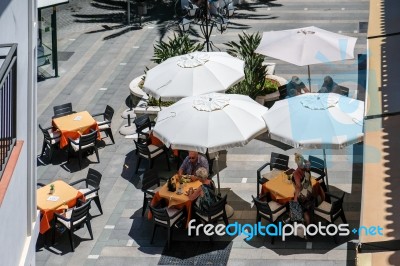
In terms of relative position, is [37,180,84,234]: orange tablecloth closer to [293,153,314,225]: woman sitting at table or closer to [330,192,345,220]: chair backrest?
[293,153,314,225]: woman sitting at table

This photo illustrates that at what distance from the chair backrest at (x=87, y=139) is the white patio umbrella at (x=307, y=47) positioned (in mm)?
5221

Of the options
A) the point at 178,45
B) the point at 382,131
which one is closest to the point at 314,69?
the point at 178,45

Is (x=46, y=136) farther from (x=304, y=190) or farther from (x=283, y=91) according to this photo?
(x=304, y=190)

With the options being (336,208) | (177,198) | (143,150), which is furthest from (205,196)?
(143,150)

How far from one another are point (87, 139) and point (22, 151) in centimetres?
949

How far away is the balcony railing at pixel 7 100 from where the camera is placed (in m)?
9.38

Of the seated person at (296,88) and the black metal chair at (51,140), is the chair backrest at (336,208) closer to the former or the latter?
the seated person at (296,88)

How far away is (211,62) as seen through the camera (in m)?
21.0

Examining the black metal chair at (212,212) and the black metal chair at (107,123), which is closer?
the black metal chair at (212,212)

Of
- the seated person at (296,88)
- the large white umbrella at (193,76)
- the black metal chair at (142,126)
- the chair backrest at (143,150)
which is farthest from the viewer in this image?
the seated person at (296,88)

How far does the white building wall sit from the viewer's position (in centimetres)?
1032

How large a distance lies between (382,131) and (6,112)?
8208mm

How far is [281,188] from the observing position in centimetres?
1752

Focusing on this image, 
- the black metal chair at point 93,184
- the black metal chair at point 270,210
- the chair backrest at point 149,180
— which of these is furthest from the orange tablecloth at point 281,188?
the black metal chair at point 93,184
